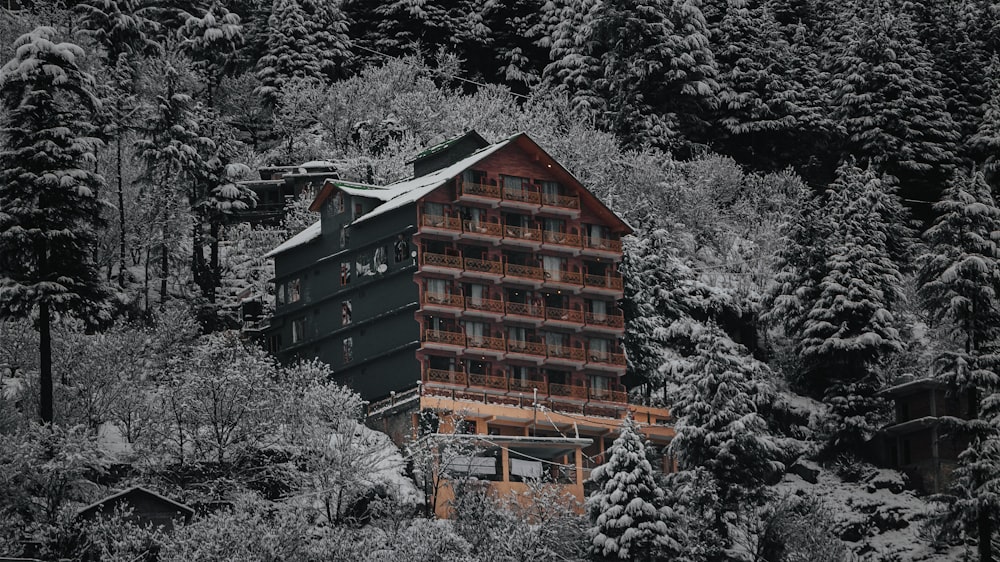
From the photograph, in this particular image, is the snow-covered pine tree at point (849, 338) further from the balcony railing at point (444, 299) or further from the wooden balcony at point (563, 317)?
the balcony railing at point (444, 299)

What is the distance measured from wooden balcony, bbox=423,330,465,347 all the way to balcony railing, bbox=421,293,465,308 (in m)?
1.47

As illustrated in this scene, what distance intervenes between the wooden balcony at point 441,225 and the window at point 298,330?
34.2 ft

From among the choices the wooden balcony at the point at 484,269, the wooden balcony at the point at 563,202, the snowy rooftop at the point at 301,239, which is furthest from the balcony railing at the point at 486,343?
the snowy rooftop at the point at 301,239

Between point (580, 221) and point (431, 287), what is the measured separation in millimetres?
10332

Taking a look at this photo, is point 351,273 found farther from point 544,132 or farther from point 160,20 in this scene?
point 160,20

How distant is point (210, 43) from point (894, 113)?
50.6 metres

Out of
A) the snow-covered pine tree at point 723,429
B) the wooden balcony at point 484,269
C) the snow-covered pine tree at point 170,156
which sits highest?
the snow-covered pine tree at point 170,156

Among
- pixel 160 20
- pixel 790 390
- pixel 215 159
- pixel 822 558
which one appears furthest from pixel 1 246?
pixel 160 20

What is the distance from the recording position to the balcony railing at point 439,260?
92.1 meters

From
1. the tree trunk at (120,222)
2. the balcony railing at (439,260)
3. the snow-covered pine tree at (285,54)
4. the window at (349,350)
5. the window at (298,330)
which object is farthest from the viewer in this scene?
the snow-covered pine tree at (285,54)

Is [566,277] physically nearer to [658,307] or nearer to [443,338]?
[658,307]

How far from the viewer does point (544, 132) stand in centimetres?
12031

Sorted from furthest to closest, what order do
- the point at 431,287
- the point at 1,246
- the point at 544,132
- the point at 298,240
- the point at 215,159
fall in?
the point at 544,132
the point at 215,159
the point at 298,240
the point at 431,287
the point at 1,246

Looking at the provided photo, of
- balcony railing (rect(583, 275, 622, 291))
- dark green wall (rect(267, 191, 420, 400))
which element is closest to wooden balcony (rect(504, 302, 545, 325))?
balcony railing (rect(583, 275, 622, 291))
